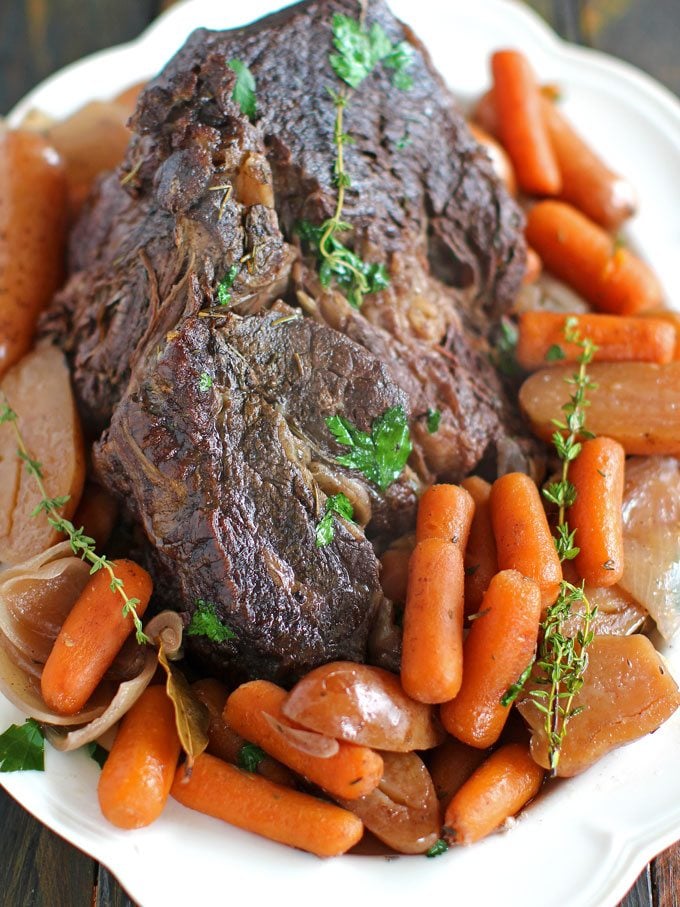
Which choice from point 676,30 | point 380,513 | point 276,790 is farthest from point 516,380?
point 676,30

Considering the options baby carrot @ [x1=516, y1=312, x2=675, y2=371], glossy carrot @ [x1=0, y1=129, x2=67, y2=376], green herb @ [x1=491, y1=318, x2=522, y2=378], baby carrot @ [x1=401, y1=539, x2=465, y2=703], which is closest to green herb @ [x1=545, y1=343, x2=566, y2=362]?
baby carrot @ [x1=516, y1=312, x2=675, y2=371]

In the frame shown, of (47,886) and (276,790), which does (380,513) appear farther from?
(47,886)

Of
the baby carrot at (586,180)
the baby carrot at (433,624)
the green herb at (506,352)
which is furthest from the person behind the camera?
the baby carrot at (586,180)

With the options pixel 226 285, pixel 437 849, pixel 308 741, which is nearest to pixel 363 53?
pixel 226 285

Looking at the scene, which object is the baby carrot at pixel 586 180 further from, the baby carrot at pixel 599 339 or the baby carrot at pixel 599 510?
the baby carrot at pixel 599 510

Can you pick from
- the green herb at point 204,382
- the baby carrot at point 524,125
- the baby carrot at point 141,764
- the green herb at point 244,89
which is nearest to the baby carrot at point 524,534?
the green herb at point 204,382

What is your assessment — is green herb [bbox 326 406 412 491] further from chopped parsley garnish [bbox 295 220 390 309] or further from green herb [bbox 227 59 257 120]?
green herb [bbox 227 59 257 120]

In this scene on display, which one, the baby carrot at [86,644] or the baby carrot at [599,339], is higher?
the baby carrot at [86,644]
